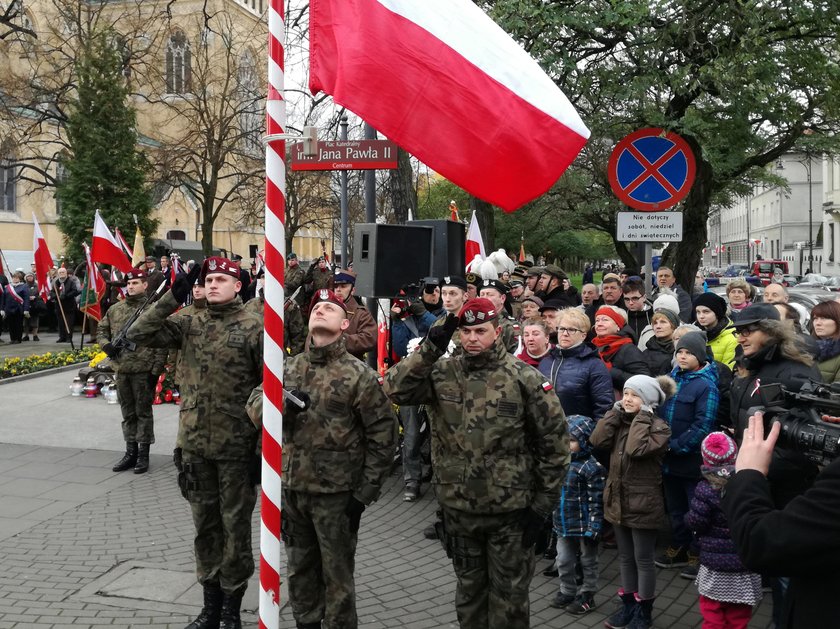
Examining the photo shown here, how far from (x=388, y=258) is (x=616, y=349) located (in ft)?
7.41

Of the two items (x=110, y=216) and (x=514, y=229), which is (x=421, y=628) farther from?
(x=514, y=229)

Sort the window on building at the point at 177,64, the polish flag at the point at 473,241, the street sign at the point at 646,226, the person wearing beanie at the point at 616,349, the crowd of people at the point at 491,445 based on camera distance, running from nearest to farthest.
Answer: the crowd of people at the point at 491,445 < the person wearing beanie at the point at 616,349 < the street sign at the point at 646,226 < the polish flag at the point at 473,241 < the window on building at the point at 177,64

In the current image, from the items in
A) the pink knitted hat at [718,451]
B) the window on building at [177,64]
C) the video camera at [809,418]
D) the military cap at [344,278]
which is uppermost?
the window on building at [177,64]

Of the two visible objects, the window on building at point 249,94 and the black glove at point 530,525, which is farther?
the window on building at point 249,94

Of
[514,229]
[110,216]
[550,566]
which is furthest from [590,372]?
[514,229]

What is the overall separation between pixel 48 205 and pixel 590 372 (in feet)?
134

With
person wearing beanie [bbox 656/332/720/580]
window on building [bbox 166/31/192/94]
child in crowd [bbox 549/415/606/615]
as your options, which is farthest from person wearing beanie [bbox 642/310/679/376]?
window on building [bbox 166/31/192/94]

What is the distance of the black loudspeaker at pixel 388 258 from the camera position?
7160mm

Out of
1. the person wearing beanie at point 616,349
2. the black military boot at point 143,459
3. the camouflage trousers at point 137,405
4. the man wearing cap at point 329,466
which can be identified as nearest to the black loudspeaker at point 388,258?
the person wearing beanie at point 616,349

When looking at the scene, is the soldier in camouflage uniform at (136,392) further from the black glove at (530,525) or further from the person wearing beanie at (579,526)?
the black glove at (530,525)

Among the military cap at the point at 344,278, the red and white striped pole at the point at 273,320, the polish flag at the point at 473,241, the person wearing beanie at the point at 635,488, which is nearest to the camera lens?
the red and white striped pole at the point at 273,320

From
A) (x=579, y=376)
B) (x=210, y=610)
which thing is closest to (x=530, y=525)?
(x=579, y=376)

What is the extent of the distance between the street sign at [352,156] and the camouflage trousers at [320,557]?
165 inches

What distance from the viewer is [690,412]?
5.68 meters
